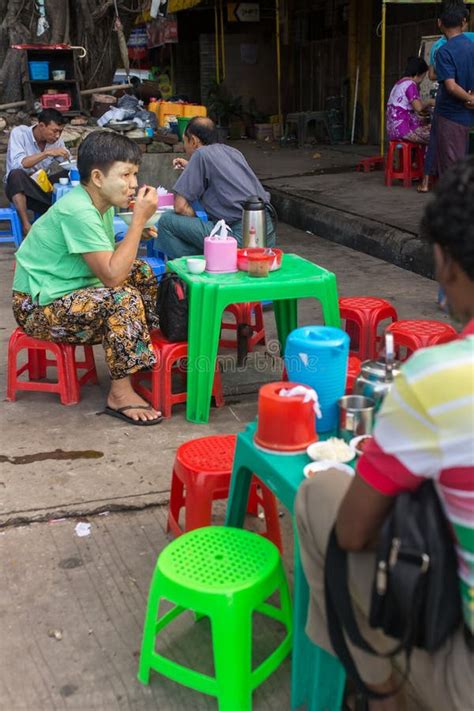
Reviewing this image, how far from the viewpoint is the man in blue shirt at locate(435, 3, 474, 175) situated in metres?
6.49

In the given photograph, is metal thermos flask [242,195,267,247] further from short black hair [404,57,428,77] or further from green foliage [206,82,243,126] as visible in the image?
green foliage [206,82,243,126]

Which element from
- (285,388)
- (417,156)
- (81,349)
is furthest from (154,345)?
(417,156)

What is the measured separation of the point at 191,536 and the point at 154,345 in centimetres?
178

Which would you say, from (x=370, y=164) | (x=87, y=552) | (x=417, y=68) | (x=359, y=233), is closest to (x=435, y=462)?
(x=87, y=552)

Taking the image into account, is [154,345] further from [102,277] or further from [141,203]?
[141,203]

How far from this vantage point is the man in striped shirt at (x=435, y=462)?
1330 mm

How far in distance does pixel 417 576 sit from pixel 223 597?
0.67 metres

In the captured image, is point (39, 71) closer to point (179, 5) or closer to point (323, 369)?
point (179, 5)

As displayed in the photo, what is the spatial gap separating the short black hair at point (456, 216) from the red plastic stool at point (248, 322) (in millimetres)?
3001

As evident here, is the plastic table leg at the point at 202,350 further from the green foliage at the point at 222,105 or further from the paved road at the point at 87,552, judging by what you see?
the green foliage at the point at 222,105

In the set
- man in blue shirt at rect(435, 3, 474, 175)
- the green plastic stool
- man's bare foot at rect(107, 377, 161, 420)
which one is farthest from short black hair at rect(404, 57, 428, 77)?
the green plastic stool

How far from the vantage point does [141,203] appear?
3.71 meters

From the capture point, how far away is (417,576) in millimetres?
1395

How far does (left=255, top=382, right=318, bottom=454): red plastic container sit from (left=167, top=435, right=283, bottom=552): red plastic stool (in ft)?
1.37
